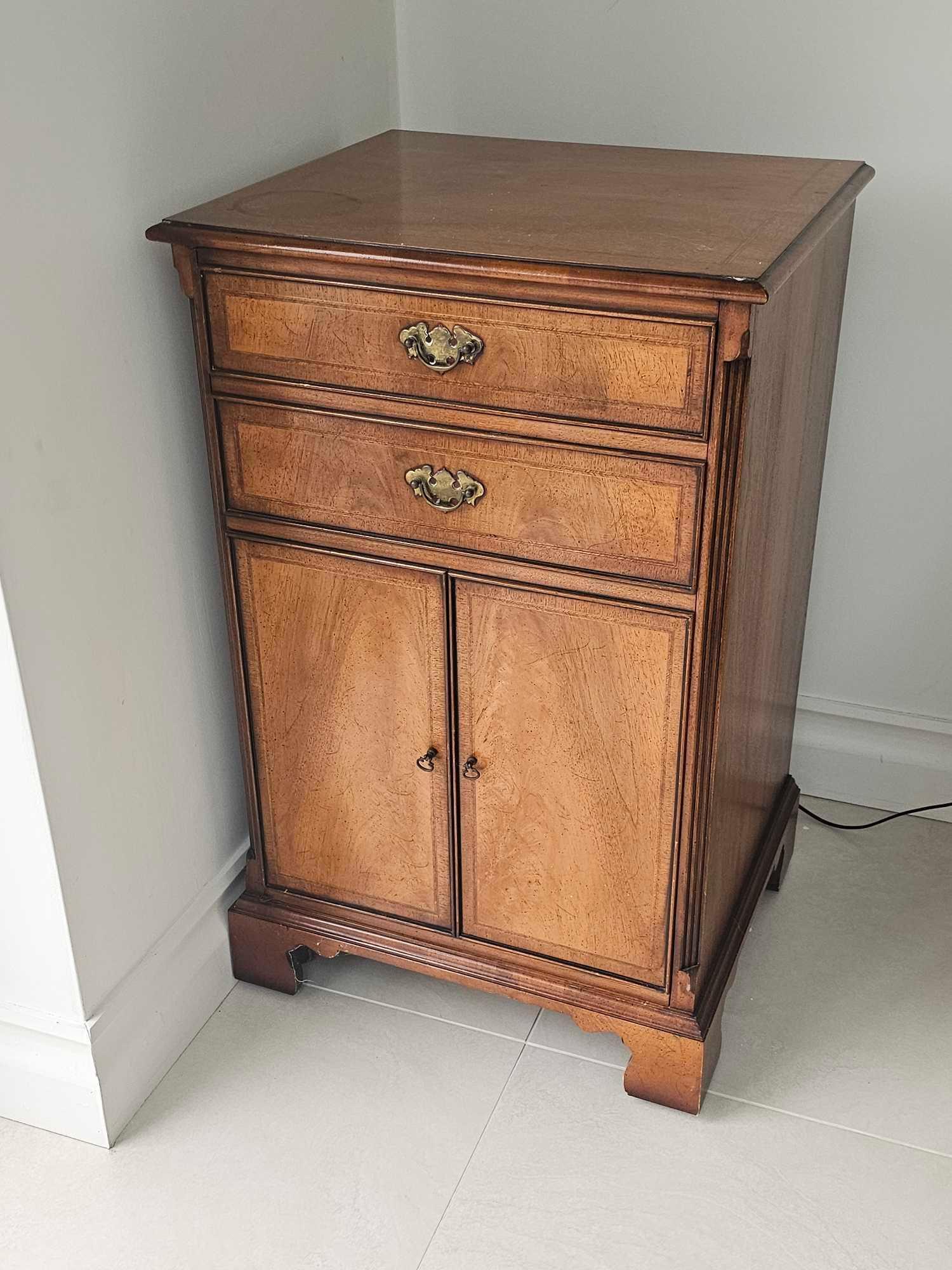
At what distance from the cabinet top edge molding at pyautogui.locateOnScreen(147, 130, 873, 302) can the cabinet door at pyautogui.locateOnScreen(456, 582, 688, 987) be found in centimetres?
35

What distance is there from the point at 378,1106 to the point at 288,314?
924 millimetres

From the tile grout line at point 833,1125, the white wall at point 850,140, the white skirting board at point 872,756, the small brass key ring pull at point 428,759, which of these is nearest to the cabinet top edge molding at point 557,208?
the white wall at point 850,140

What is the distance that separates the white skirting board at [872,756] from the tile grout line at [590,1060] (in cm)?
65

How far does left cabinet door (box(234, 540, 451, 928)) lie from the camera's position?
4.92 ft

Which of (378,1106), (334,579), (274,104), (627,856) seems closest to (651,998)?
(627,856)

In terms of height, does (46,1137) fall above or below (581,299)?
below

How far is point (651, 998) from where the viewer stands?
1562 millimetres

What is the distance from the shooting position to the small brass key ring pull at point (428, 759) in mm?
1550

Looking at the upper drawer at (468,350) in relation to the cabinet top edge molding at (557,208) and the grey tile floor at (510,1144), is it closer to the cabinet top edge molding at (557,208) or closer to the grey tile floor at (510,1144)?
the cabinet top edge molding at (557,208)

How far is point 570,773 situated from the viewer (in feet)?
4.89

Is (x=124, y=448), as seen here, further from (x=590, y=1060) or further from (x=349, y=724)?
(x=590, y=1060)

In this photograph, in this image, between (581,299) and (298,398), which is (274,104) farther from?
(581,299)

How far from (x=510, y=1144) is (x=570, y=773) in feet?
1.46

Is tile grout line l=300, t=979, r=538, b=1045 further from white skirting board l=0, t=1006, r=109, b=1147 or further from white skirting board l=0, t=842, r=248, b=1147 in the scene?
white skirting board l=0, t=1006, r=109, b=1147
